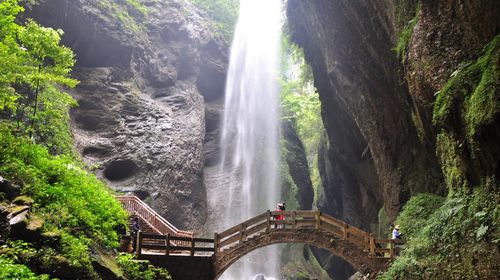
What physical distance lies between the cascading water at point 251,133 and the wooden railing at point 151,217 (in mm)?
8277

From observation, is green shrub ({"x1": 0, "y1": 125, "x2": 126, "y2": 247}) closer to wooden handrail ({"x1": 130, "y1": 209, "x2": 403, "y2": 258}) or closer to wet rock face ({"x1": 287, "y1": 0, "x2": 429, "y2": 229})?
wooden handrail ({"x1": 130, "y1": 209, "x2": 403, "y2": 258})

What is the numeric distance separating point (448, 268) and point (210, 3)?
1273 inches

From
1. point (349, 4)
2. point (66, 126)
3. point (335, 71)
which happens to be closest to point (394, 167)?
point (335, 71)

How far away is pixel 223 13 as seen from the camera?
3741cm

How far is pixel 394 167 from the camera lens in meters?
18.0

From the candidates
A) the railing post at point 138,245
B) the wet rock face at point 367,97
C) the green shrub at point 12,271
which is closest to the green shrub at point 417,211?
the wet rock face at point 367,97

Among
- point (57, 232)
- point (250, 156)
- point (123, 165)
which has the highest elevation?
point (250, 156)

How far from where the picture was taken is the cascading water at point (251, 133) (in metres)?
26.8

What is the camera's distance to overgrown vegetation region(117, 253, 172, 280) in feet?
35.7

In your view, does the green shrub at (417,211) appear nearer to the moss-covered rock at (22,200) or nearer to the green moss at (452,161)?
the green moss at (452,161)

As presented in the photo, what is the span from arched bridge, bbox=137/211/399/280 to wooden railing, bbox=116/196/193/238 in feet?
1.81

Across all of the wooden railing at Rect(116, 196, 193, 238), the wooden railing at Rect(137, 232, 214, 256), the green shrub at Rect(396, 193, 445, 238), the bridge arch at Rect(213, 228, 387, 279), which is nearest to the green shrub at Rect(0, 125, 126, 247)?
the wooden railing at Rect(137, 232, 214, 256)

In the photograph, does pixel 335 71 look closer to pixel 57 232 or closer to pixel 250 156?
pixel 250 156

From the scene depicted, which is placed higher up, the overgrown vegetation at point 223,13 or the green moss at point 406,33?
the overgrown vegetation at point 223,13
